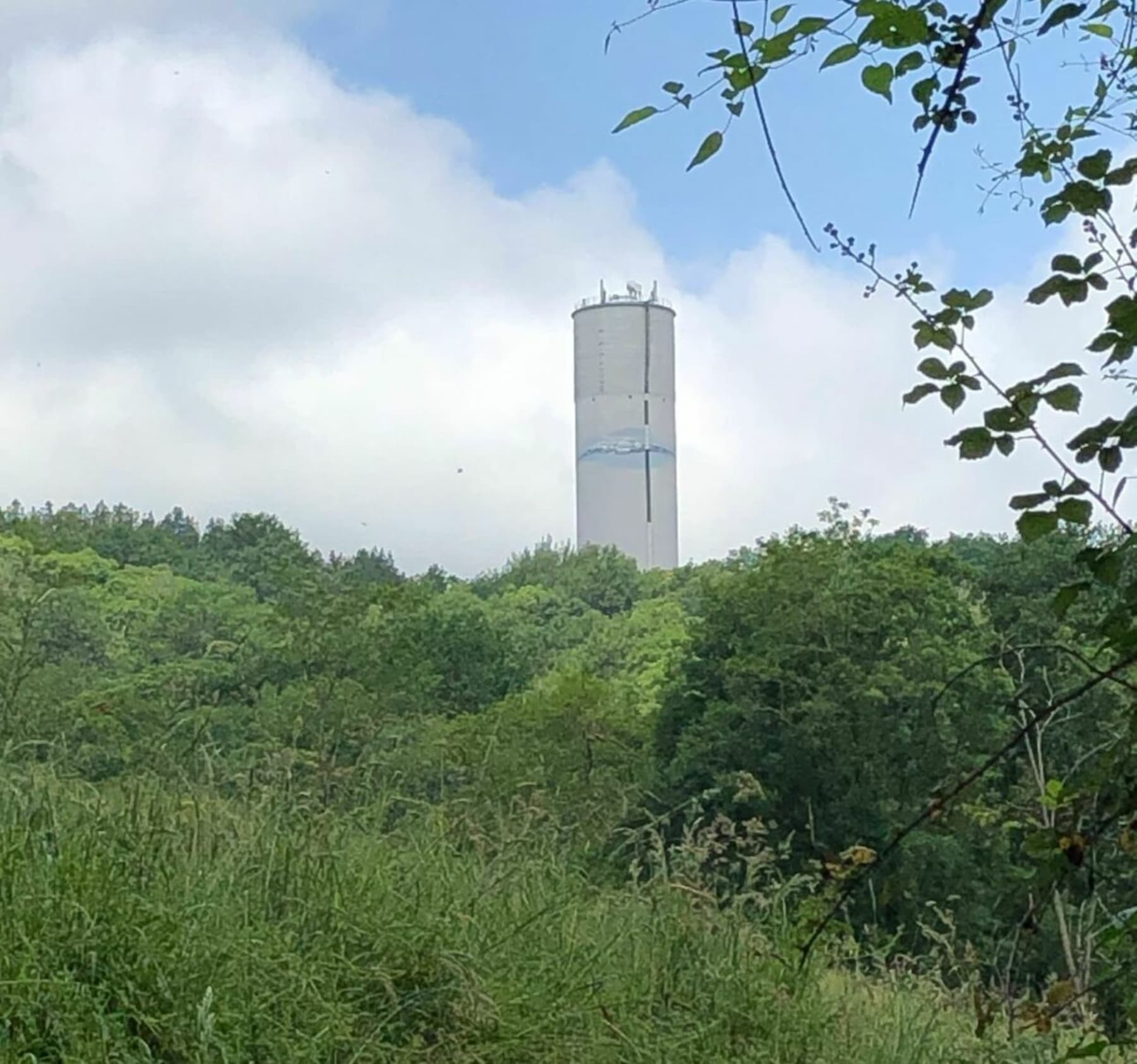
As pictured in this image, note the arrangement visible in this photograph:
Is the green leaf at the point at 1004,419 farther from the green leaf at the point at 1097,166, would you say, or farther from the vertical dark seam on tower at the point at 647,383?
the vertical dark seam on tower at the point at 647,383

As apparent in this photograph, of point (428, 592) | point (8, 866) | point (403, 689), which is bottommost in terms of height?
point (8, 866)

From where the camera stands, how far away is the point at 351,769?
2717 millimetres

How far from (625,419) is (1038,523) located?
1291cm

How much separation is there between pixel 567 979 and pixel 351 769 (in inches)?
28.8

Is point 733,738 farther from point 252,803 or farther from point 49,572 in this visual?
point 252,803

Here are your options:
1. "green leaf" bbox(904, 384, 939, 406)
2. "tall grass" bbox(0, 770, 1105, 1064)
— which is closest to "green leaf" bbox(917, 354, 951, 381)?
"green leaf" bbox(904, 384, 939, 406)

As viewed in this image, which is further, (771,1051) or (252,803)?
(252,803)

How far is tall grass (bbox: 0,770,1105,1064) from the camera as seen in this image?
5.81 ft

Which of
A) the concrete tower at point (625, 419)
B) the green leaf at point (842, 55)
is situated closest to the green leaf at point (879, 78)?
the green leaf at point (842, 55)

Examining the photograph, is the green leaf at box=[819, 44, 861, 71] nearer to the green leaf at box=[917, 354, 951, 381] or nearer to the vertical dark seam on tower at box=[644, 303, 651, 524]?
the green leaf at box=[917, 354, 951, 381]

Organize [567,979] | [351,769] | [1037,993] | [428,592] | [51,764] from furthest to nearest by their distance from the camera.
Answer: [428,592] < [351,769] < [51,764] < [567,979] < [1037,993]

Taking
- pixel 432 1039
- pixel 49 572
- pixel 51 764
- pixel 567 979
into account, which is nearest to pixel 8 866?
pixel 51 764

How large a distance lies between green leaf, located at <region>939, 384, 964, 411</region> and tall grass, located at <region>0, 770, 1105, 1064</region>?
1.22 meters

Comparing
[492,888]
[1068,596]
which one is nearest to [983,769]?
[1068,596]
